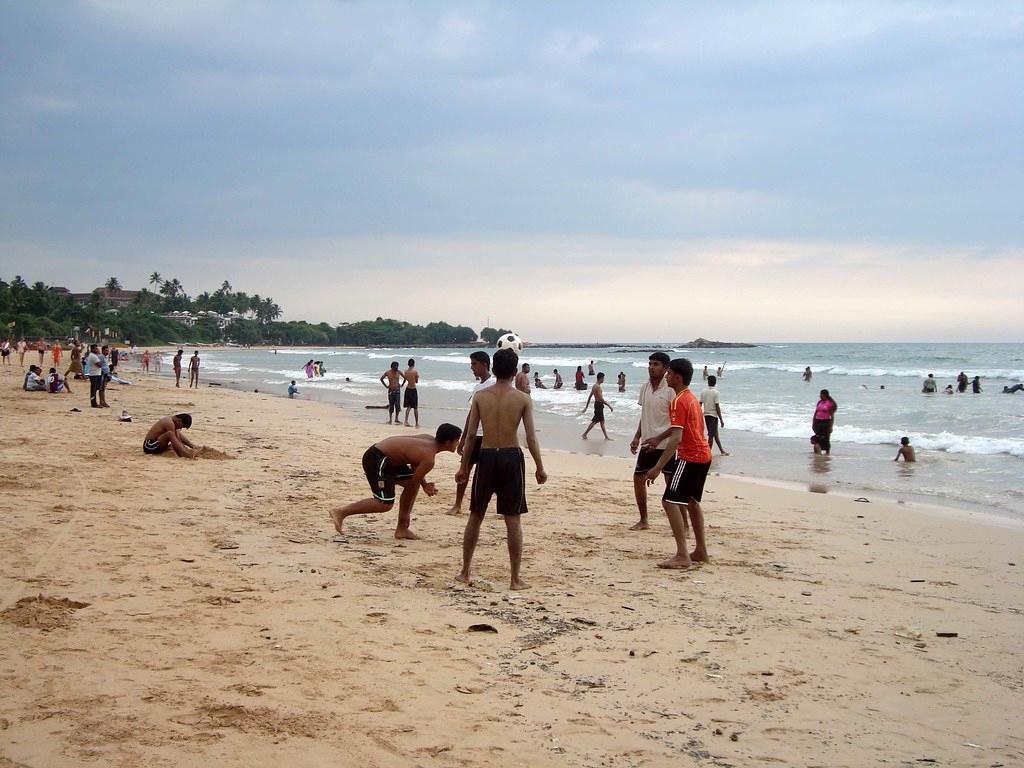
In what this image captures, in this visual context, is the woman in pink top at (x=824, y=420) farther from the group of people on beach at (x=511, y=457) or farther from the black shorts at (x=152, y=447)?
the black shorts at (x=152, y=447)

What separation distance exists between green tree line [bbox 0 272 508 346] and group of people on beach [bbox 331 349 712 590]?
2615 inches

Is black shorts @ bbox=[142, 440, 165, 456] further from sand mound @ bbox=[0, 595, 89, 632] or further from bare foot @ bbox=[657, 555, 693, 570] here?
bare foot @ bbox=[657, 555, 693, 570]

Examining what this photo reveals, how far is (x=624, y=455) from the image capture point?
15422 mm

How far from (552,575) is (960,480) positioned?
9315mm

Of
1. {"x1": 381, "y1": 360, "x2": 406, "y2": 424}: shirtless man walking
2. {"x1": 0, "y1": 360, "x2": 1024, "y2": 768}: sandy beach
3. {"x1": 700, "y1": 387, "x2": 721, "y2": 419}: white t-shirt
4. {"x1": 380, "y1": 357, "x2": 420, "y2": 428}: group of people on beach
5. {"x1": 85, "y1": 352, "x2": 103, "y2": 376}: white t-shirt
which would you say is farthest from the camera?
{"x1": 381, "y1": 360, "x2": 406, "y2": 424}: shirtless man walking

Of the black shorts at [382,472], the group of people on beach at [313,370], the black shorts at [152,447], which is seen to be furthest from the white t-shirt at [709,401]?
the group of people on beach at [313,370]

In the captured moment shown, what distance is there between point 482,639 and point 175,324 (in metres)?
120

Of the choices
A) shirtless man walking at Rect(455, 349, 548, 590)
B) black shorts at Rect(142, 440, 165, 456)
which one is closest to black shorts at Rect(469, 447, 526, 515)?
shirtless man walking at Rect(455, 349, 548, 590)

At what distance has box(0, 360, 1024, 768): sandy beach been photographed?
3420 millimetres

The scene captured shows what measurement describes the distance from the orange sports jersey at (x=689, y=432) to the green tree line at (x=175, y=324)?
223 ft

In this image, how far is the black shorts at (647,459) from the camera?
742cm

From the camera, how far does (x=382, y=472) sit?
22.2 ft

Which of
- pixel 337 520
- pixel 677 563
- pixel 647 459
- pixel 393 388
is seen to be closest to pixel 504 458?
pixel 677 563

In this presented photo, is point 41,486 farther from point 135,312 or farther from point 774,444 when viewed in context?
point 135,312
